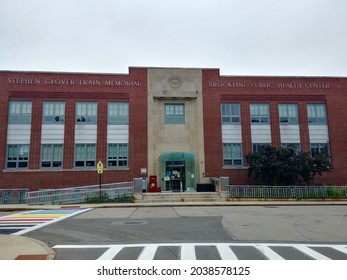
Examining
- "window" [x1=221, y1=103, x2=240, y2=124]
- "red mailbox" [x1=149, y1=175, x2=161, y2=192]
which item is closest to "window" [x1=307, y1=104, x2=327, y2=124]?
"window" [x1=221, y1=103, x2=240, y2=124]

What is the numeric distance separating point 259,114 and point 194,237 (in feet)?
73.0

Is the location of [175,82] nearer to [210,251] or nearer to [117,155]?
[117,155]

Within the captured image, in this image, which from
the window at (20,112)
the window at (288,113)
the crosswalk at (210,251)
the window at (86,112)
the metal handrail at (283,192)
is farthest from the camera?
the window at (288,113)

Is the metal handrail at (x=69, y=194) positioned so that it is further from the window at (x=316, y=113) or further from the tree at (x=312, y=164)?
the window at (x=316, y=113)

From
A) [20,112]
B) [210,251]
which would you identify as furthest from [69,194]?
[210,251]

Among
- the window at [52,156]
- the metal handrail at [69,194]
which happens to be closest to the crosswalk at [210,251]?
the metal handrail at [69,194]

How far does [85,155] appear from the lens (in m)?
27.4

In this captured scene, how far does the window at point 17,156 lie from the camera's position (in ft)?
87.0

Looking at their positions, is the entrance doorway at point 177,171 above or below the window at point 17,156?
below

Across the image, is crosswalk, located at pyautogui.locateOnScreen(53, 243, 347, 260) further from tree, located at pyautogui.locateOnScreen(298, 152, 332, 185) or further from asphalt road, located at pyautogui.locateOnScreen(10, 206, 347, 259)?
tree, located at pyautogui.locateOnScreen(298, 152, 332, 185)

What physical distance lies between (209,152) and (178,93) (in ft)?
20.6

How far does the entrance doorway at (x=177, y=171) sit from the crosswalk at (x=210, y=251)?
19374 millimetres
